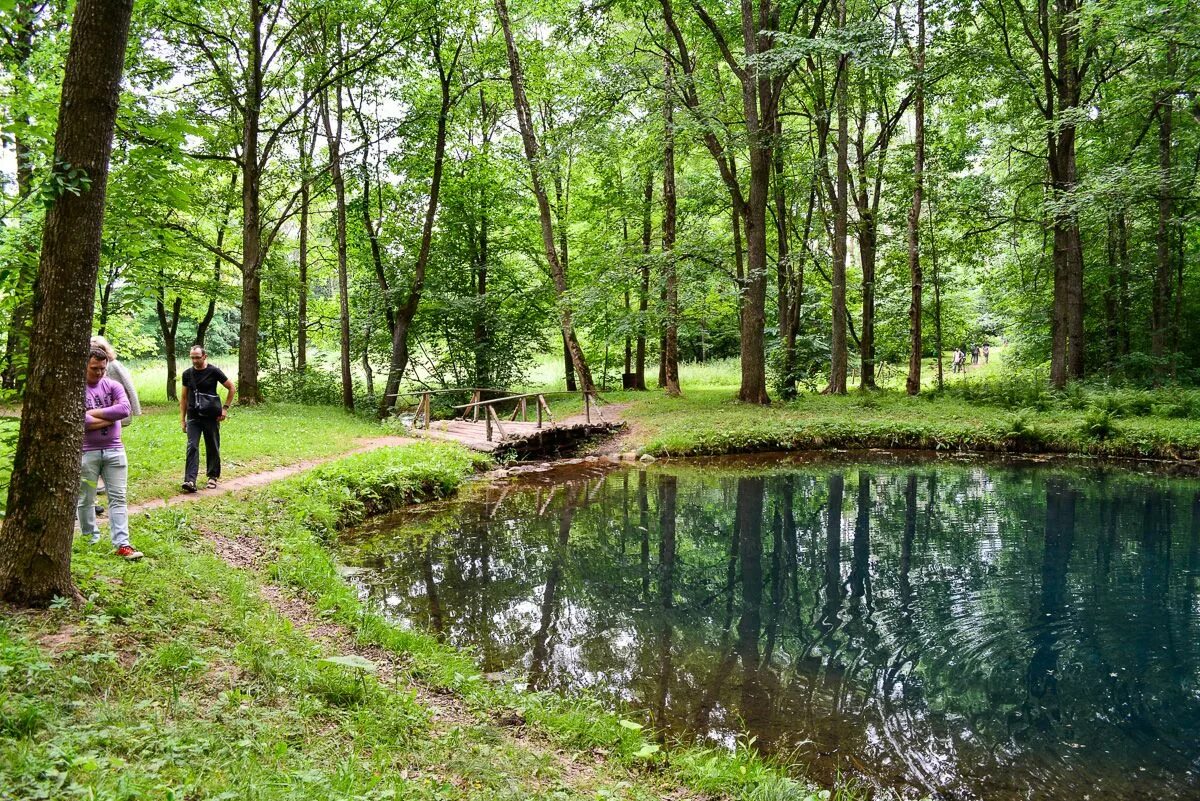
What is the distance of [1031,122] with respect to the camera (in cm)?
1980

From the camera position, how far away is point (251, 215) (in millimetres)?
20172

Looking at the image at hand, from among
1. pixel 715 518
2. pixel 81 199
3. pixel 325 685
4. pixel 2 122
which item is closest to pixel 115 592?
pixel 325 685

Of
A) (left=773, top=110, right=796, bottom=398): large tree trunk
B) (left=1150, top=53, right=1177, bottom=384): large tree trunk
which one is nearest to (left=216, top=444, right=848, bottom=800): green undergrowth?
(left=773, top=110, right=796, bottom=398): large tree trunk

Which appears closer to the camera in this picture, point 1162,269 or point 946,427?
point 946,427

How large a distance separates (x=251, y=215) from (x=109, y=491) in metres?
17.0

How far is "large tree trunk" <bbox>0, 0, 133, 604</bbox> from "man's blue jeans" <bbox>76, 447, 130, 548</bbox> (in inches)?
55.5

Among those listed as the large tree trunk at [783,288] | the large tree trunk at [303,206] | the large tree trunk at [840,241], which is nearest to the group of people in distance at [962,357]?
the large tree trunk at [840,241]

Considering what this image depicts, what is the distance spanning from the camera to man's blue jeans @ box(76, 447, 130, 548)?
18.9 feet

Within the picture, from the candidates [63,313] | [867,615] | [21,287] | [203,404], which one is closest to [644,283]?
[203,404]

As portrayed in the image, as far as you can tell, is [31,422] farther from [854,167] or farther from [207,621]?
[854,167]

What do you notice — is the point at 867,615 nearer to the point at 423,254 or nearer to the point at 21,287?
the point at 21,287

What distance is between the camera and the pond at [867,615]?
4.82m

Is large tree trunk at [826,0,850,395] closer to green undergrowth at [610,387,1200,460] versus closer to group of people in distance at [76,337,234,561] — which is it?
green undergrowth at [610,387,1200,460]

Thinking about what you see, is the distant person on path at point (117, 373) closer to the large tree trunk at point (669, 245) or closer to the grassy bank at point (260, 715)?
the grassy bank at point (260, 715)
